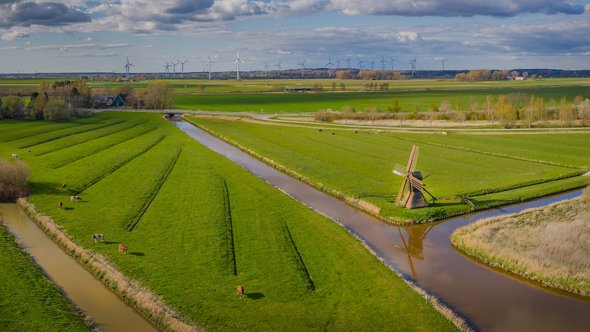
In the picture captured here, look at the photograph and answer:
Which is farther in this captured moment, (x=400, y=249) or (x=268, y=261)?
(x=400, y=249)

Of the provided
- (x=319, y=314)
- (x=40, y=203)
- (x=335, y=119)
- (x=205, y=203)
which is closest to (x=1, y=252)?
(x=40, y=203)

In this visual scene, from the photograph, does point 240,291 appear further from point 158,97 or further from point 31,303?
point 158,97

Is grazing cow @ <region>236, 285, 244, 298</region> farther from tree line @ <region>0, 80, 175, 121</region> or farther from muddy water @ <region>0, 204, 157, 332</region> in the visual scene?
tree line @ <region>0, 80, 175, 121</region>

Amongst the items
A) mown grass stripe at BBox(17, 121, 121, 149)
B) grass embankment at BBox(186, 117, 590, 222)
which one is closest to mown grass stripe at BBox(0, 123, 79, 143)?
mown grass stripe at BBox(17, 121, 121, 149)

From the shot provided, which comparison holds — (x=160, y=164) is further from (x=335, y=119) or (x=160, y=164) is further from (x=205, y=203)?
(x=335, y=119)

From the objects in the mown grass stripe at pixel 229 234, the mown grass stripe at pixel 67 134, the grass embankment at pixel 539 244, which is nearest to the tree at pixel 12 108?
the mown grass stripe at pixel 67 134

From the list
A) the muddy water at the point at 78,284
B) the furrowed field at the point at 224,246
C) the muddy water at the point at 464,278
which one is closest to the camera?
the muddy water at the point at 78,284

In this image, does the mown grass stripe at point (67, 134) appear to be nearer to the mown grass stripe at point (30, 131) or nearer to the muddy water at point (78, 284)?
the mown grass stripe at point (30, 131)
